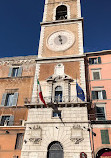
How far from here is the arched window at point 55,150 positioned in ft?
49.3

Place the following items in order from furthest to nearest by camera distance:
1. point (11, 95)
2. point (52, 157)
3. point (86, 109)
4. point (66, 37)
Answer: point (66, 37) < point (11, 95) < point (86, 109) < point (52, 157)

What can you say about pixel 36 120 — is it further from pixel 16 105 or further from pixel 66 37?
pixel 66 37

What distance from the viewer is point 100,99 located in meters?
19.4

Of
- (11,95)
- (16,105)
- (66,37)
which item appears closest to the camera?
(16,105)

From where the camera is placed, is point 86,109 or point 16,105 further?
point 16,105

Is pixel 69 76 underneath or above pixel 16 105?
above

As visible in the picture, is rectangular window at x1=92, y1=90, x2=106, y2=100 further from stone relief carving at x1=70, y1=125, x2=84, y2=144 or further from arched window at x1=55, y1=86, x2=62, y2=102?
stone relief carving at x1=70, y1=125, x2=84, y2=144

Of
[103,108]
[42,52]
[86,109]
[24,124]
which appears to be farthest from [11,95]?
[103,108]

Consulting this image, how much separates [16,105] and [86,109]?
879 centimetres

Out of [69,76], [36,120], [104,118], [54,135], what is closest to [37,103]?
[36,120]

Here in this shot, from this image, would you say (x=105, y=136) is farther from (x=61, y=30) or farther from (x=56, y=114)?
(x=61, y=30)

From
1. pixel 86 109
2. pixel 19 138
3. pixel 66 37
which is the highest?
pixel 66 37

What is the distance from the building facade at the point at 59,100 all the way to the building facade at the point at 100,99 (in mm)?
1606

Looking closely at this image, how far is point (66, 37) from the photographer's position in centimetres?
2331
